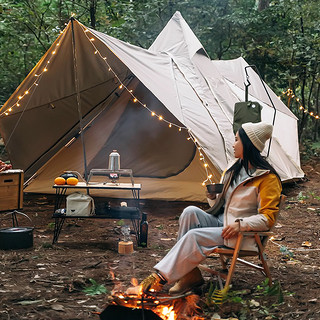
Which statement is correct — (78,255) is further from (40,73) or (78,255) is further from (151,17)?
(151,17)

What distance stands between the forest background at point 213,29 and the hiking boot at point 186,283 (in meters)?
7.42

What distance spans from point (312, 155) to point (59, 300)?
28.3 ft

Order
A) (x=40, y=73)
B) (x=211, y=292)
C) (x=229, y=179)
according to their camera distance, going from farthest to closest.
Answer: (x=40, y=73) < (x=229, y=179) < (x=211, y=292)

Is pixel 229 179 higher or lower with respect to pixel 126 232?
higher

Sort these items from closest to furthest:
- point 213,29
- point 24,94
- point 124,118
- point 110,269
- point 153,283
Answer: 1. point 153,283
2. point 110,269
3. point 24,94
4. point 124,118
5. point 213,29

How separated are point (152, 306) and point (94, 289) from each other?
62 centimetres

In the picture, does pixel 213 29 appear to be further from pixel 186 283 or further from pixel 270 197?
pixel 186 283

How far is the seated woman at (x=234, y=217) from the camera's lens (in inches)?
123

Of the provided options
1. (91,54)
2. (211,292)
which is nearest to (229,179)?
(211,292)

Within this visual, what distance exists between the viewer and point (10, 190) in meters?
4.86

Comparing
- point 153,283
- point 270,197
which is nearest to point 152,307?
point 153,283

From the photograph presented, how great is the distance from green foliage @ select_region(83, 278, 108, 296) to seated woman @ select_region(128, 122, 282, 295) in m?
0.43

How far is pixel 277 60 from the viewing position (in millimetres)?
10727

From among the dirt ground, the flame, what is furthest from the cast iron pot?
the flame
